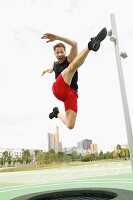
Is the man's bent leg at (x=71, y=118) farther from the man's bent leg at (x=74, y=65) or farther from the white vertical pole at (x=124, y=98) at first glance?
the white vertical pole at (x=124, y=98)

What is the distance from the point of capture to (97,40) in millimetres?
4055

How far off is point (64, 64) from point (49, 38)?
768 millimetres

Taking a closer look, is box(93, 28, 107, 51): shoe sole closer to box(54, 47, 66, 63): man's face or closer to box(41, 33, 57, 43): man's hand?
box(41, 33, 57, 43): man's hand

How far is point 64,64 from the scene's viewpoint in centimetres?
477

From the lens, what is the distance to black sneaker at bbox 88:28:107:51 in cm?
395

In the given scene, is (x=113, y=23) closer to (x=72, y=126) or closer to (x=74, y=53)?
(x=74, y=53)

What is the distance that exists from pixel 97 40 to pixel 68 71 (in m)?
0.57

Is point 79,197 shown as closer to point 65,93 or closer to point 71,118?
point 71,118

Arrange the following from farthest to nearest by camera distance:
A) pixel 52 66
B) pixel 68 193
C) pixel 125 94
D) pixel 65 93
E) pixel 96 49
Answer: pixel 68 193 → pixel 52 66 → pixel 65 93 → pixel 125 94 → pixel 96 49

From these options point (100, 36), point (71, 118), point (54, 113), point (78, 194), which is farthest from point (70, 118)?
point (78, 194)

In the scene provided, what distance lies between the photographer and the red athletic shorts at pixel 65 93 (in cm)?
444

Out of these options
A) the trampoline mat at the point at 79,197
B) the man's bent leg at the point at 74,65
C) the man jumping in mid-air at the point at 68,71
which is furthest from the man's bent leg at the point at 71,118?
the trampoline mat at the point at 79,197

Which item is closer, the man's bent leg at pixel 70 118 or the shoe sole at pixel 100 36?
the shoe sole at pixel 100 36

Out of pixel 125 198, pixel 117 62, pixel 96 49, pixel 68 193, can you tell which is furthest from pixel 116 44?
pixel 68 193
